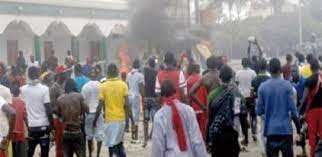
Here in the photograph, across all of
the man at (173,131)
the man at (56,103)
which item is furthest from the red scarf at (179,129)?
the man at (56,103)

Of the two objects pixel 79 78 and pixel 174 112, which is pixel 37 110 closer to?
pixel 79 78

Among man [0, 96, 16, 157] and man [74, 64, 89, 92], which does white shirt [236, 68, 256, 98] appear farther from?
man [0, 96, 16, 157]

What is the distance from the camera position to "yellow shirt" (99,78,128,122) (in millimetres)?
10148

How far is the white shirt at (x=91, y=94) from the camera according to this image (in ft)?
37.1

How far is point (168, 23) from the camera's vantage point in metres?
39.8

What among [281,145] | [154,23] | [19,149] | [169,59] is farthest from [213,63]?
[154,23]

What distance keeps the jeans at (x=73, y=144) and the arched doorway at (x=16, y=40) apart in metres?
20.9

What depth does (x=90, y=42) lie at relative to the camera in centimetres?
3644

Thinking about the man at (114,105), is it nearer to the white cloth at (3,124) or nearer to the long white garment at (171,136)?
the white cloth at (3,124)

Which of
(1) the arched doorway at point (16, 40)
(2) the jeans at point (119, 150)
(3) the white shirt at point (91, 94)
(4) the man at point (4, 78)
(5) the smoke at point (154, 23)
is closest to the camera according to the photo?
(2) the jeans at point (119, 150)

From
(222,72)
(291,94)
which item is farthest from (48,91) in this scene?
(291,94)

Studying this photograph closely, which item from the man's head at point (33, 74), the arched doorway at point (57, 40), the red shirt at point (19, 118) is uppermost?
the arched doorway at point (57, 40)

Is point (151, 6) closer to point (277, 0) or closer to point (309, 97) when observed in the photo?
point (277, 0)

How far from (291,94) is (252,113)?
187 inches
